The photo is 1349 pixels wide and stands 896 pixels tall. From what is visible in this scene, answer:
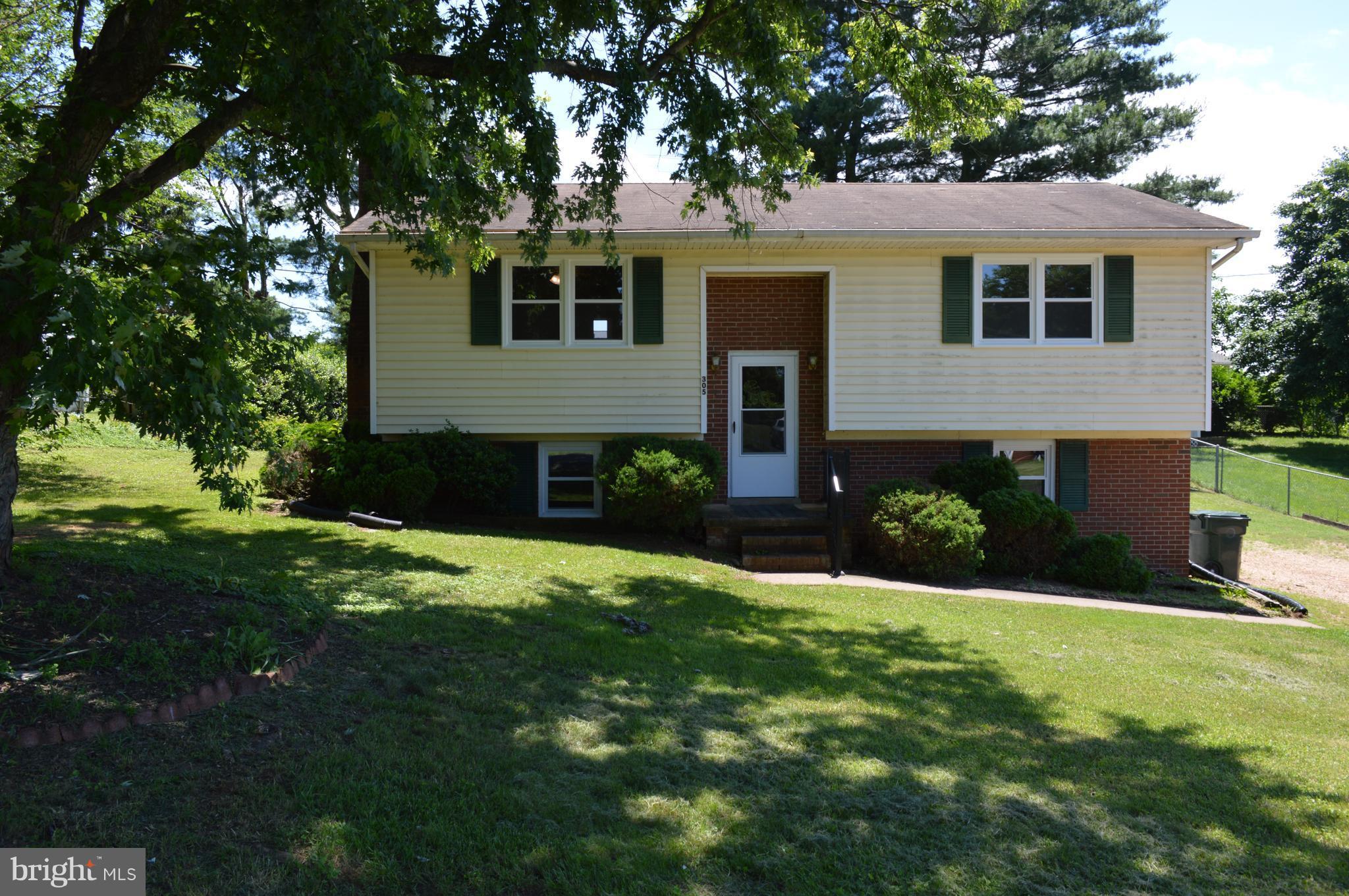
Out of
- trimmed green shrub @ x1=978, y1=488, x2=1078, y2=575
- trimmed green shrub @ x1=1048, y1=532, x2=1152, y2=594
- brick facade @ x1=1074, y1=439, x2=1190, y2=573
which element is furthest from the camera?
brick facade @ x1=1074, y1=439, x2=1190, y2=573

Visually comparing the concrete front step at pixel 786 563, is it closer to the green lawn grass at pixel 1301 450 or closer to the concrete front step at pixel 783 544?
the concrete front step at pixel 783 544

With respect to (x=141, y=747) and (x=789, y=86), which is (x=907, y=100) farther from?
(x=141, y=747)

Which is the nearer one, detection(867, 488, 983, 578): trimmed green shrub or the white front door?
detection(867, 488, 983, 578): trimmed green shrub

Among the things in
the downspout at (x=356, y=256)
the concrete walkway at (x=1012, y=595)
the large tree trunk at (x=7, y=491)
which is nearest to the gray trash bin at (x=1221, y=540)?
the concrete walkway at (x=1012, y=595)

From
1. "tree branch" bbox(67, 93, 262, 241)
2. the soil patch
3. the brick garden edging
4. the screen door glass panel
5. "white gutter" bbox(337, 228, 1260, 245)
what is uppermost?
"white gutter" bbox(337, 228, 1260, 245)

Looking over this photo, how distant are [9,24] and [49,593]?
1028cm

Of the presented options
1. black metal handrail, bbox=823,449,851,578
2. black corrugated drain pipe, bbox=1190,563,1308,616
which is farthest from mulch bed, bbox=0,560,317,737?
black corrugated drain pipe, bbox=1190,563,1308,616

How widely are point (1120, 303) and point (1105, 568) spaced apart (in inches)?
156

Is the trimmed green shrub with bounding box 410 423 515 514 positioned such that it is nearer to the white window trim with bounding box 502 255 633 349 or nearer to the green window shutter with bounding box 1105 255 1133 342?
the white window trim with bounding box 502 255 633 349

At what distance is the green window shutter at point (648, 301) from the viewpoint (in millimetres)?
12750

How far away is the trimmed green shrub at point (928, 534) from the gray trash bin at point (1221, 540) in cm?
481

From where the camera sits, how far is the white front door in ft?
44.4

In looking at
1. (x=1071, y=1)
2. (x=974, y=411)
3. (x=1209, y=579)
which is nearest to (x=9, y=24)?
(x=974, y=411)

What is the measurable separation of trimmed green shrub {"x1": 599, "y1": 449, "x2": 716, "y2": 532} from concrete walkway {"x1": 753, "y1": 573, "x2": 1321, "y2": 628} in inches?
54.0
